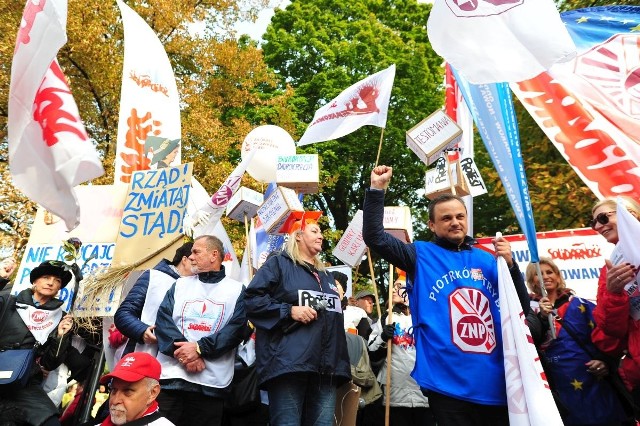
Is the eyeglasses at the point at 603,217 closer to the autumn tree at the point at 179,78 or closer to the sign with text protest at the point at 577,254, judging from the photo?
the sign with text protest at the point at 577,254

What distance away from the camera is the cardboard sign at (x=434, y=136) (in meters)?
5.75

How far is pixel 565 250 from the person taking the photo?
8.18 metres

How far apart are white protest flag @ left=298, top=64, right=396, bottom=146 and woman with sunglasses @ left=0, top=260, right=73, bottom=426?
2823 mm

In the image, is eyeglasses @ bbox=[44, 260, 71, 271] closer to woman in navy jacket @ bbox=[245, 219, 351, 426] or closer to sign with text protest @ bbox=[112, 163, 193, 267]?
sign with text protest @ bbox=[112, 163, 193, 267]

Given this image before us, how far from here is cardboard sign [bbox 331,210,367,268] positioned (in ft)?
23.7

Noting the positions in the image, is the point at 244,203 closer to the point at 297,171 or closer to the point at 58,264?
the point at 297,171

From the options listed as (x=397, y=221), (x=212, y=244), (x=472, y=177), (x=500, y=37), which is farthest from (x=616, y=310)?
(x=397, y=221)

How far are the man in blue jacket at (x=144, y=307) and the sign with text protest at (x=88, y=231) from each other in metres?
1.01

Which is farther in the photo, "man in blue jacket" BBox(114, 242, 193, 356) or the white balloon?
the white balloon

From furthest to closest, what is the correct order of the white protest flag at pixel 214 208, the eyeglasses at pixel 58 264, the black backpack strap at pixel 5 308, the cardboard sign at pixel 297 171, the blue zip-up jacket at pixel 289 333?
1. the cardboard sign at pixel 297 171
2. the white protest flag at pixel 214 208
3. the eyeglasses at pixel 58 264
4. the black backpack strap at pixel 5 308
5. the blue zip-up jacket at pixel 289 333

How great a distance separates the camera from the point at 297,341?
4.33m

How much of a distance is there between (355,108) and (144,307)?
10.3 ft

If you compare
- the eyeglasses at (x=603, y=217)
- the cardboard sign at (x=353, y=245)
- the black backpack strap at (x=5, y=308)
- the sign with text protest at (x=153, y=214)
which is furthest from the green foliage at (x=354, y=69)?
the eyeglasses at (x=603, y=217)

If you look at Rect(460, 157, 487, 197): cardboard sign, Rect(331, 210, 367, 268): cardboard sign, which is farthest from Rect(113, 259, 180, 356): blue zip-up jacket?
Rect(460, 157, 487, 197): cardboard sign
